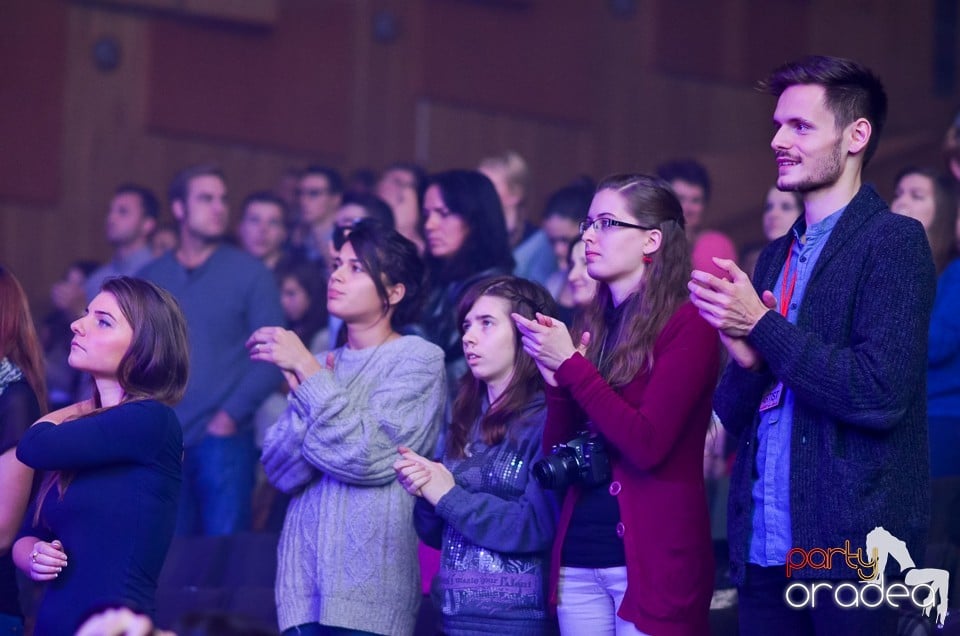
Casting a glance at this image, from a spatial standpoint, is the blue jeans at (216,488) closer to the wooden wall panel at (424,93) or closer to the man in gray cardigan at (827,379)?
the man in gray cardigan at (827,379)

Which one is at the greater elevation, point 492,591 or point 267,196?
point 267,196

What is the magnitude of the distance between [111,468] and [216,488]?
6.38 feet

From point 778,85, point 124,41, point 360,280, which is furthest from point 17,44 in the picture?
point 778,85

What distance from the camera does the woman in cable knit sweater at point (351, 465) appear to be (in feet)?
10.2

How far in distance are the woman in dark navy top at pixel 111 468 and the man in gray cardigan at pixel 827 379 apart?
3.75 feet

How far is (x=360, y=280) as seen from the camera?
3.40 meters

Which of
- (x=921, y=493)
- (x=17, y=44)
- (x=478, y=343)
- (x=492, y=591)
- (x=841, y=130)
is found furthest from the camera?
(x=17, y=44)

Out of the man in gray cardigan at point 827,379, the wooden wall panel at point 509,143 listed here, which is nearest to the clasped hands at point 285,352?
the man in gray cardigan at point 827,379

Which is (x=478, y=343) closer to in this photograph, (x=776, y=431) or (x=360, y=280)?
(x=360, y=280)

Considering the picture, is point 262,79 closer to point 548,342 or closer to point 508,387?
point 508,387

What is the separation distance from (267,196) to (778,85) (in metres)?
3.75

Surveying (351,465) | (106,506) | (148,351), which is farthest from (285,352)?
(106,506)

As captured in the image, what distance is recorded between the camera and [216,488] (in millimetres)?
4590

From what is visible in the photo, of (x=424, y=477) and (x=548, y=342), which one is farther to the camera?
(x=424, y=477)
